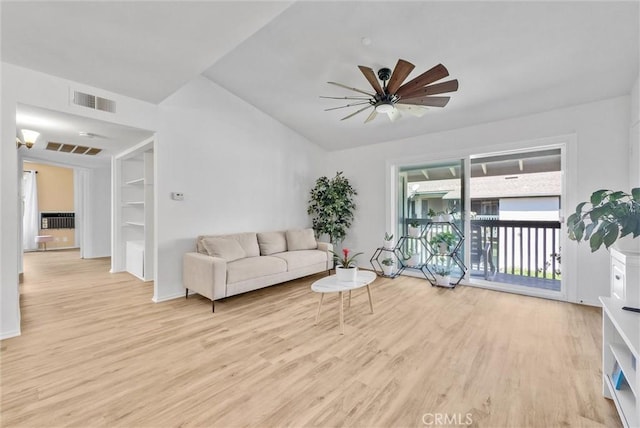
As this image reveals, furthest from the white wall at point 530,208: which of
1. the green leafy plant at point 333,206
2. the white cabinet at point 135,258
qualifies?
the white cabinet at point 135,258

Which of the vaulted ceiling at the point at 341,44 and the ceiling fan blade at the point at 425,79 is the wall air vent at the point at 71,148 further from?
the ceiling fan blade at the point at 425,79

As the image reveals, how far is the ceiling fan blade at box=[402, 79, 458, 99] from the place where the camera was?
7.83ft

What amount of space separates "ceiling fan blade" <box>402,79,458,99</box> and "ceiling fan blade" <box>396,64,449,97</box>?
0.22ft

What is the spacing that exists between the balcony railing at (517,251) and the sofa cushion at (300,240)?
8.72 ft

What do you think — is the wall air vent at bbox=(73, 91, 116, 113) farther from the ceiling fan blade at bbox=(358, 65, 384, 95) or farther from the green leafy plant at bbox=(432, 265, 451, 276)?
the green leafy plant at bbox=(432, 265, 451, 276)

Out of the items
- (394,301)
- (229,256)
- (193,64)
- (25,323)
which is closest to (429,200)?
(394,301)

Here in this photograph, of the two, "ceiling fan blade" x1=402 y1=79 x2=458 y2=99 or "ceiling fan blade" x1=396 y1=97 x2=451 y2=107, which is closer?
"ceiling fan blade" x1=402 y1=79 x2=458 y2=99

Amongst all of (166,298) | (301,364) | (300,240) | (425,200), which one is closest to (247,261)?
(166,298)

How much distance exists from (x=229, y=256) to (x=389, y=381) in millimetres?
2508

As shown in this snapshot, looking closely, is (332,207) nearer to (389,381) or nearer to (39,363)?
(389,381)

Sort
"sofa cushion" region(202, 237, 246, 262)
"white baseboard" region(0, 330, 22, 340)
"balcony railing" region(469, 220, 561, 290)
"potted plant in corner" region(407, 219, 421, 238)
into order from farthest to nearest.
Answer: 1. "potted plant in corner" region(407, 219, 421, 238)
2. "balcony railing" region(469, 220, 561, 290)
3. "sofa cushion" region(202, 237, 246, 262)
4. "white baseboard" region(0, 330, 22, 340)

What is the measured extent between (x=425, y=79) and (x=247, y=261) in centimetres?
288

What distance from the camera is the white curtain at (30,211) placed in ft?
23.7

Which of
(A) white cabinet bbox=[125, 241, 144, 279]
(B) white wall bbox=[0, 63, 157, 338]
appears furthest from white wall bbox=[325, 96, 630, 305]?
(A) white cabinet bbox=[125, 241, 144, 279]
